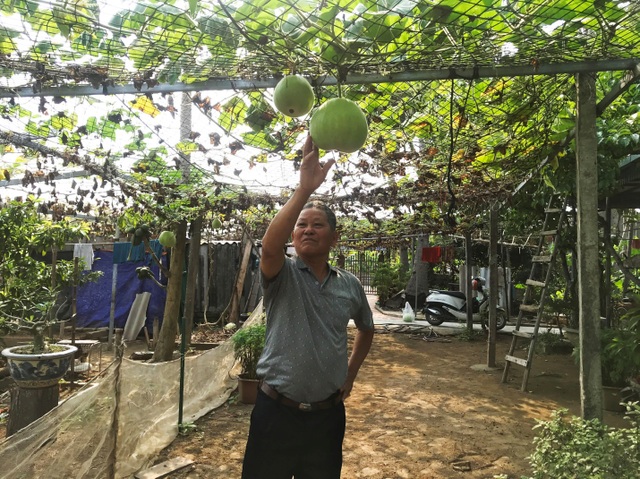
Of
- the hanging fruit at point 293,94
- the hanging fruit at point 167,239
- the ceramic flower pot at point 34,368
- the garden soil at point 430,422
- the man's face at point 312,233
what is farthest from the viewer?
the hanging fruit at point 167,239

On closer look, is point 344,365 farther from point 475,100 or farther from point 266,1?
point 475,100

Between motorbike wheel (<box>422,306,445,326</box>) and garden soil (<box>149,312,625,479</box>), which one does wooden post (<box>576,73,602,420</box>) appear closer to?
garden soil (<box>149,312,625,479</box>)

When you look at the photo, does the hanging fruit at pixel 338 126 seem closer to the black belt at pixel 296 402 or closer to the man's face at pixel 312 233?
the man's face at pixel 312 233

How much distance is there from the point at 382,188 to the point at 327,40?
4.39m

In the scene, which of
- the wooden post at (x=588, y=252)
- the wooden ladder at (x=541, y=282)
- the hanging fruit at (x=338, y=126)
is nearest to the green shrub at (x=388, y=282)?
the wooden ladder at (x=541, y=282)

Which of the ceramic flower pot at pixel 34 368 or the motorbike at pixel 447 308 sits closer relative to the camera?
the ceramic flower pot at pixel 34 368

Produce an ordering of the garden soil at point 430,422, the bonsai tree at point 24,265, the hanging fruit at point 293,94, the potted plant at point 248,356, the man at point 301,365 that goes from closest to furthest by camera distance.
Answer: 1. the hanging fruit at point 293,94
2. the man at point 301,365
3. the garden soil at point 430,422
4. the bonsai tree at point 24,265
5. the potted plant at point 248,356

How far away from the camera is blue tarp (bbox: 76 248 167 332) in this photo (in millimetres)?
10859

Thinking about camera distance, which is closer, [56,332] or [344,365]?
[344,365]

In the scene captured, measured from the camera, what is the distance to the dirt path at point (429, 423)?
155 inches

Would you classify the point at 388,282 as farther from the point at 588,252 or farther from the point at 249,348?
the point at 588,252

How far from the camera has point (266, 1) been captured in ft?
6.33

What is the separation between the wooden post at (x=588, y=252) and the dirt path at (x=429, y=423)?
1.24 m

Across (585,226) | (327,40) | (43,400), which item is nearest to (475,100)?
(585,226)
